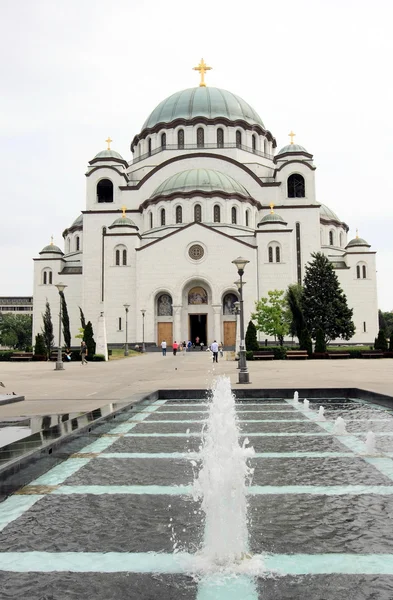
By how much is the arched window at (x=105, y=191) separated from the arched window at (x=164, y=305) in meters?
12.0

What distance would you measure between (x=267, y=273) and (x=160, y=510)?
3925cm

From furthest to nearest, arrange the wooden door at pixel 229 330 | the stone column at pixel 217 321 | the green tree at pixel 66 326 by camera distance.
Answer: the green tree at pixel 66 326 → the wooden door at pixel 229 330 → the stone column at pixel 217 321

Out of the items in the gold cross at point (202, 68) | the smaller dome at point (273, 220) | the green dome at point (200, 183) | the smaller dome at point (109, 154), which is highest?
the gold cross at point (202, 68)

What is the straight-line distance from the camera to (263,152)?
5247 cm

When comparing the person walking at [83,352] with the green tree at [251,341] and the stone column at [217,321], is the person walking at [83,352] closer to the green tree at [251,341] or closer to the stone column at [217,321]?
the green tree at [251,341]

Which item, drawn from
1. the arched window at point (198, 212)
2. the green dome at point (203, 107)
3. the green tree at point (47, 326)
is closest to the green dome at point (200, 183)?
the arched window at point (198, 212)

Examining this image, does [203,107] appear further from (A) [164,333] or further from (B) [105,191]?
(A) [164,333]

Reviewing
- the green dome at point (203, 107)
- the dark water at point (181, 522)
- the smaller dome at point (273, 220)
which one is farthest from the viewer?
the green dome at point (203, 107)

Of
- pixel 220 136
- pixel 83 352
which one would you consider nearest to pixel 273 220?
pixel 220 136

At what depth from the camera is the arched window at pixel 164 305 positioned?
43.8 metres

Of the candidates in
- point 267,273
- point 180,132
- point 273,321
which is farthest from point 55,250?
point 273,321

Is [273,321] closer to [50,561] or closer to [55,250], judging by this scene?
[55,250]

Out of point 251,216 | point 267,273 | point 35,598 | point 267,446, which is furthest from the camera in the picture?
point 251,216

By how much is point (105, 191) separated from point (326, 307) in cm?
2431
